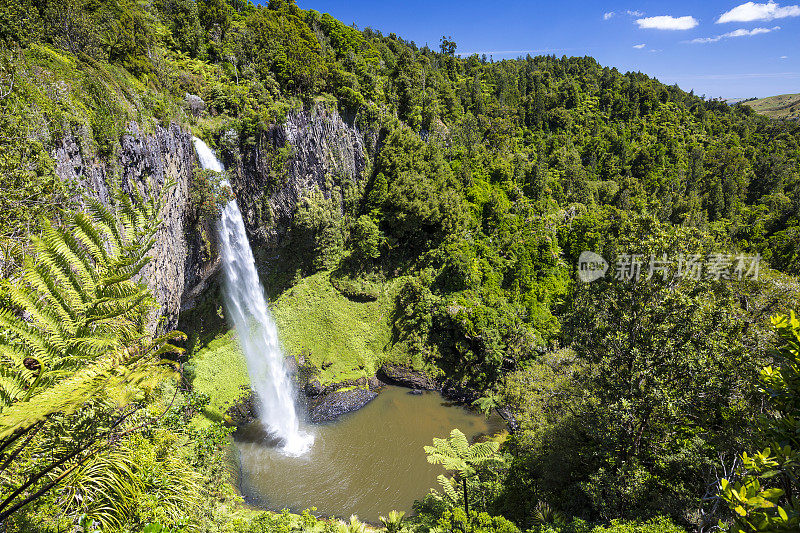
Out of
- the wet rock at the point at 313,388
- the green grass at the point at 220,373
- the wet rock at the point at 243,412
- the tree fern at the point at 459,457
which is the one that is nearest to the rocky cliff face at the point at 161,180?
the green grass at the point at 220,373

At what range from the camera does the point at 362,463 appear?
16766 millimetres

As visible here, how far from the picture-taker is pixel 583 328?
411 inches

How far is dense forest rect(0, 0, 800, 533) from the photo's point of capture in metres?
2.33

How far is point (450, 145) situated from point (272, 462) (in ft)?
94.5

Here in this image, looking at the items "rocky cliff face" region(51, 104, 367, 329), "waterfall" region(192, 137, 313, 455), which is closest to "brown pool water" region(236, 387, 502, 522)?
"waterfall" region(192, 137, 313, 455)

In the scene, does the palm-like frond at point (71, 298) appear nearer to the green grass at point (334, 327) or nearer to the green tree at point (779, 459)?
the green tree at point (779, 459)

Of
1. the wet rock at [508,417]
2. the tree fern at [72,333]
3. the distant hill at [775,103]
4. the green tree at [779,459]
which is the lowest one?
the wet rock at [508,417]

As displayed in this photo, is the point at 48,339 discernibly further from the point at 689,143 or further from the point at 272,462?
the point at 689,143

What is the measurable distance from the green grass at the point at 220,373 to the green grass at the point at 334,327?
2931 mm

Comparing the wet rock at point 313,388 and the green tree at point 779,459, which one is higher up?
the green tree at point 779,459

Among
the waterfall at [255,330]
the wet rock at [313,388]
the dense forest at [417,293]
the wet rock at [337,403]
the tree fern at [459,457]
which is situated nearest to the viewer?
the dense forest at [417,293]

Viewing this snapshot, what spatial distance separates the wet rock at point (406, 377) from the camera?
72.4ft

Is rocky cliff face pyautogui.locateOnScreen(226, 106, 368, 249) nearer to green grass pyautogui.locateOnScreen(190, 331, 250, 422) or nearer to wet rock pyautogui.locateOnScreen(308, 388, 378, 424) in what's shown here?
green grass pyautogui.locateOnScreen(190, 331, 250, 422)

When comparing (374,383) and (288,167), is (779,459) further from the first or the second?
(288,167)
